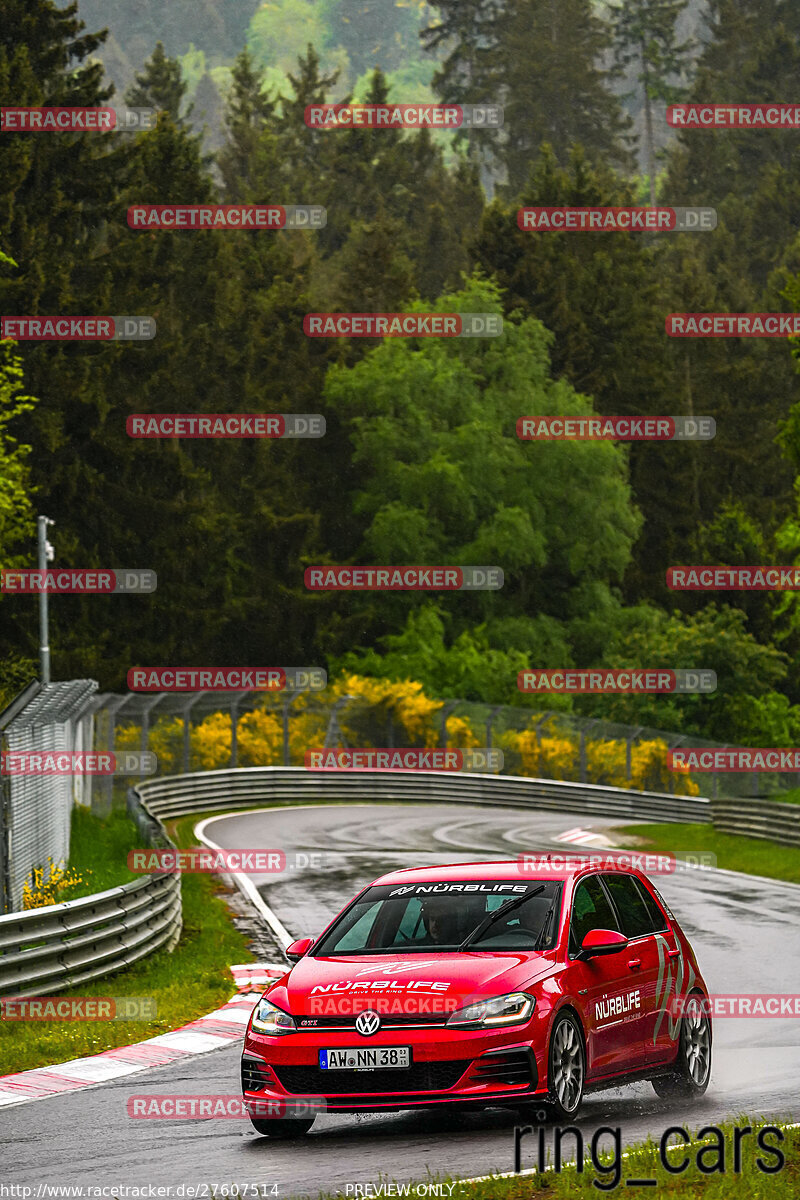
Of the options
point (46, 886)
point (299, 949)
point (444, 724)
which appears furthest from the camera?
point (444, 724)

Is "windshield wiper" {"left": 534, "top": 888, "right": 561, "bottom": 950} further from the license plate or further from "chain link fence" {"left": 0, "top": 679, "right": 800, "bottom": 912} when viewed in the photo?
"chain link fence" {"left": 0, "top": 679, "right": 800, "bottom": 912}

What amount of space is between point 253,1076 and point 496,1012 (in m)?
1.37

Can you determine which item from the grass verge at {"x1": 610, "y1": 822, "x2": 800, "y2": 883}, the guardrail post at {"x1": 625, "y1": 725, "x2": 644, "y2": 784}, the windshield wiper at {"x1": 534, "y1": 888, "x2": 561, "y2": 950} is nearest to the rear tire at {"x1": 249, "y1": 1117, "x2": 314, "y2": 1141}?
the windshield wiper at {"x1": 534, "y1": 888, "x2": 561, "y2": 950}

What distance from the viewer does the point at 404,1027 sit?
9.95 meters

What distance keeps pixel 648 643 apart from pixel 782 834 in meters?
32.7

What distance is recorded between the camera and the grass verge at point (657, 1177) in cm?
827

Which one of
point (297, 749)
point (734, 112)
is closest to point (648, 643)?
point (297, 749)

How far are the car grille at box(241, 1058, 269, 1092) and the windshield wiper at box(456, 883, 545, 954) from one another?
1.31m

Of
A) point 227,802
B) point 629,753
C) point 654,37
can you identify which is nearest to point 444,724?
point 629,753

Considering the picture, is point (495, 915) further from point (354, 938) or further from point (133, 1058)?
point (133, 1058)

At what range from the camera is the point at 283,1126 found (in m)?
10.2

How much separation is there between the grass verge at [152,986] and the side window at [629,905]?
4.34 meters

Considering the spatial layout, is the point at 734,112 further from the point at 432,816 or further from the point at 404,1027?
the point at 404,1027

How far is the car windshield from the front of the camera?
10.9 m
